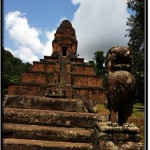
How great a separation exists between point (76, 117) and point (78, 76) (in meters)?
15.5

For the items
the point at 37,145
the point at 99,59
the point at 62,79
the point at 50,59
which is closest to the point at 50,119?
the point at 37,145

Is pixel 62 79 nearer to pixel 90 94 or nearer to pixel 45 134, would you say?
pixel 90 94

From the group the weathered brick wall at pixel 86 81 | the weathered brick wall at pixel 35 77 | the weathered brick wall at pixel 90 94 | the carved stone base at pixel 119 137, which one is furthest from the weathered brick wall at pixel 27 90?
the carved stone base at pixel 119 137

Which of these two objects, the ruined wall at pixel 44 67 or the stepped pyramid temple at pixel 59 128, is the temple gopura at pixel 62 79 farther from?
the stepped pyramid temple at pixel 59 128

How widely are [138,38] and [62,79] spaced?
7.11 m

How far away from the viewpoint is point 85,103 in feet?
27.7

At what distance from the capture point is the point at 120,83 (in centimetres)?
471

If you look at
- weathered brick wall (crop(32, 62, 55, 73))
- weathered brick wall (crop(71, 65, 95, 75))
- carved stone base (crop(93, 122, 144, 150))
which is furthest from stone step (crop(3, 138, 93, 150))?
weathered brick wall (crop(32, 62, 55, 73))

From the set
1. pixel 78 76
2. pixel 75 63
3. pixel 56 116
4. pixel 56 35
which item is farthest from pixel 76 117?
pixel 56 35

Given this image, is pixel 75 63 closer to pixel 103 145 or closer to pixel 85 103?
pixel 85 103

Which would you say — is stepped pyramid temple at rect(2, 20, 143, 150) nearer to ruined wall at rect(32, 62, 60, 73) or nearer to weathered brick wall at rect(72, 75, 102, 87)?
weathered brick wall at rect(72, 75, 102, 87)

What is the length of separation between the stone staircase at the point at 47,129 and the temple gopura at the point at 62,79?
1288 centimetres

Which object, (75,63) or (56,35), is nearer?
(75,63)

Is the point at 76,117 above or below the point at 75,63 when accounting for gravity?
below
